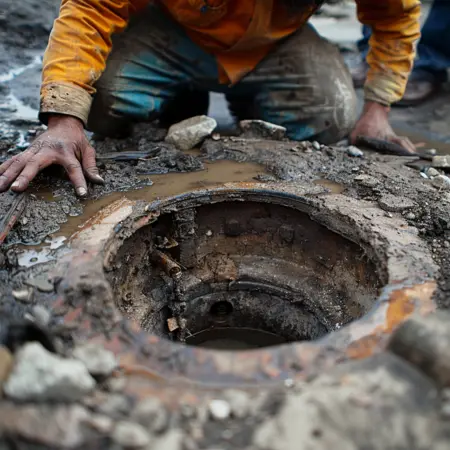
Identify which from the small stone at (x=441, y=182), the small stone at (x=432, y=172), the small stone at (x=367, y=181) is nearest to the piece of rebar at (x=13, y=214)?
the small stone at (x=367, y=181)

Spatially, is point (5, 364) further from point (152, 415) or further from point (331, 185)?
point (331, 185)

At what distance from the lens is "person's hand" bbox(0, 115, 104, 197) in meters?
2.05

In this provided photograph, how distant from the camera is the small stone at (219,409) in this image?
121 centimetres

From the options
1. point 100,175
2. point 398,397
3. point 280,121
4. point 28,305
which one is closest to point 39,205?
point 100,175

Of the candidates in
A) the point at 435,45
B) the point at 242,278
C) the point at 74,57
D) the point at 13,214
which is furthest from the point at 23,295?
the point at 435,45

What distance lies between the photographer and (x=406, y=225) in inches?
78.8

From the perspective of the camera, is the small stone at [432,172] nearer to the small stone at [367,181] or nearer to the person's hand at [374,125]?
the small stone at [367,181]

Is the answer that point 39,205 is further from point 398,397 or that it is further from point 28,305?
point 398,397

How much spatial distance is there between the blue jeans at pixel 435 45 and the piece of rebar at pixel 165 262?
3292mm

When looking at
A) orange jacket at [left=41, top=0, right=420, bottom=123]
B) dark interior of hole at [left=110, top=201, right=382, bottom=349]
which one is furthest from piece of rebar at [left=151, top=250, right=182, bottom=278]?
orange jacket at [left=41, top=0, right=420, bottom=123]

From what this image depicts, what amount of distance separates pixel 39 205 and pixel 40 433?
117 centimetres

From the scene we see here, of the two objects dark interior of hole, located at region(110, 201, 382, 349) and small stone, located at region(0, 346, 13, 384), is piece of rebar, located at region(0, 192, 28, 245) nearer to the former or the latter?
dark interior of hole, located at region(110, 201, 382, 349)

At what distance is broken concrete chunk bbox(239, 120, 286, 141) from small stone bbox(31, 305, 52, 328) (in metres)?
1.76

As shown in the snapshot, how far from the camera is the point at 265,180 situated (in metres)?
2.33
